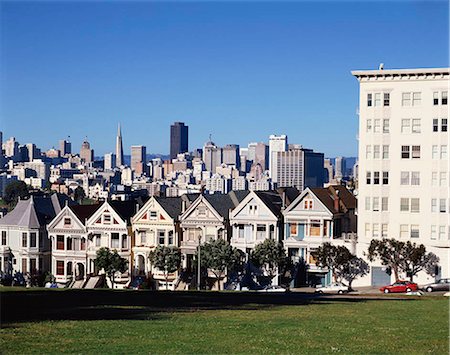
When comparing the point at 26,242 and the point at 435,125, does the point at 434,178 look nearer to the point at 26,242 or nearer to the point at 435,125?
the point at 435,125

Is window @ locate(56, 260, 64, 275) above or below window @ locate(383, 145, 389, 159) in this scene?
below

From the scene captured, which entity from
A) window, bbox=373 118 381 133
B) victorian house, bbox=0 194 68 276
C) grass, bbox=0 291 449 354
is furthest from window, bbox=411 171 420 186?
victorian house, bbox=0 194 68 276

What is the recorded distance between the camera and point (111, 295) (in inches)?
1540

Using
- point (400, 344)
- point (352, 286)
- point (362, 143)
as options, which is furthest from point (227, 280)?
point (400, 344)

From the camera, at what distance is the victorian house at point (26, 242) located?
74.3 m

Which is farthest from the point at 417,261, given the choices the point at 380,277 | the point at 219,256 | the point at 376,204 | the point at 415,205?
the point at 219,256

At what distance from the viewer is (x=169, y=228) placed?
69.9 metres

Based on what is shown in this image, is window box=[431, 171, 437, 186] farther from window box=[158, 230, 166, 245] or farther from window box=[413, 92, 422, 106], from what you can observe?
window box=[158, 230, 166, 245]

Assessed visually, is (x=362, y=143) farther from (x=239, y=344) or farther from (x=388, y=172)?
(x=239, y=344)

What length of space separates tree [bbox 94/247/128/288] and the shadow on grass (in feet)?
87.8

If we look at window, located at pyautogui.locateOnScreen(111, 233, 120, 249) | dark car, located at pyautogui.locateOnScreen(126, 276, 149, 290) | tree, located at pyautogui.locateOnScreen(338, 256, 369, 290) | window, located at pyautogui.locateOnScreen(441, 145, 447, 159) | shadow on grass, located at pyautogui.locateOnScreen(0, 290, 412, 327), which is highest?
window, located at pyautogui.locateOnScreen(441, 145, 447, 159)

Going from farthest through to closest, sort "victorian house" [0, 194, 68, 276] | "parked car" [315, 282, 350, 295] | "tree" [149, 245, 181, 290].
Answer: "victorian house" [0, 194, 68, 276] → "tree" [149, 245, 181, 290] → "parked car" [315, 282, 350, 295]

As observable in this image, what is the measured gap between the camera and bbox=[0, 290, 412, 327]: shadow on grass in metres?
29.2

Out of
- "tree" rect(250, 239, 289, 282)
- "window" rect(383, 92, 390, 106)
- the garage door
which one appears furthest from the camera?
"tree" rect(250, 239, 289, 282)
